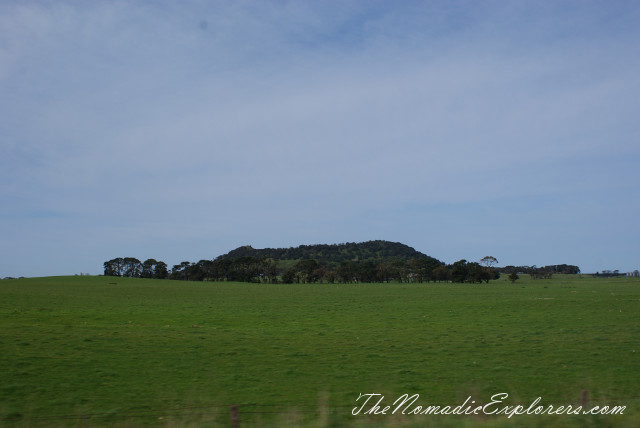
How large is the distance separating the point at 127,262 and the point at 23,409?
169m

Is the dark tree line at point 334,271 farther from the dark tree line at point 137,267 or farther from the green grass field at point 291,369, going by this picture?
the green grass field at point 291,369

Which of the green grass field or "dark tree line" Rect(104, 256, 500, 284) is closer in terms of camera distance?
the green grass field

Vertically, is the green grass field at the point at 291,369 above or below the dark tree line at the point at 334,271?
below

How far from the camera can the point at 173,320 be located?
32375mm

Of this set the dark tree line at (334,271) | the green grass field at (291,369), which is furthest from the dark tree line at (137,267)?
the green grass field at (291,369)

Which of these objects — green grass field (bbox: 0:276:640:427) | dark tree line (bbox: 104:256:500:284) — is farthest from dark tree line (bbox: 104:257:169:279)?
green grass field (bbox: 0:276:640:427)

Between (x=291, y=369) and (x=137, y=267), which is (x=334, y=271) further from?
(x=291, y=369)

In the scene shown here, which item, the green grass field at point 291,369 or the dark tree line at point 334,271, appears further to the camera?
the dark tree line at point 334,271

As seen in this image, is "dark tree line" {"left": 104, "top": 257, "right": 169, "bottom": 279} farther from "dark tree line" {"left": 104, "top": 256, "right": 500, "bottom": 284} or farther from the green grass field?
the green grass field

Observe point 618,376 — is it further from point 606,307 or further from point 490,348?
point 606,307

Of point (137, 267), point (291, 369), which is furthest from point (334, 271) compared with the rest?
point (291, 369)

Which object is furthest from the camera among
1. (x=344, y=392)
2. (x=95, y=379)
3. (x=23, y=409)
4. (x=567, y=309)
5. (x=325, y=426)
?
(x=567, y=309)

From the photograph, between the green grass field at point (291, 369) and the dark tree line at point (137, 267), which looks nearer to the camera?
the green grass field at point (291, 369)

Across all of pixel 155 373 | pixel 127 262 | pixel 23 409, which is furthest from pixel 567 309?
pixel 127 262
